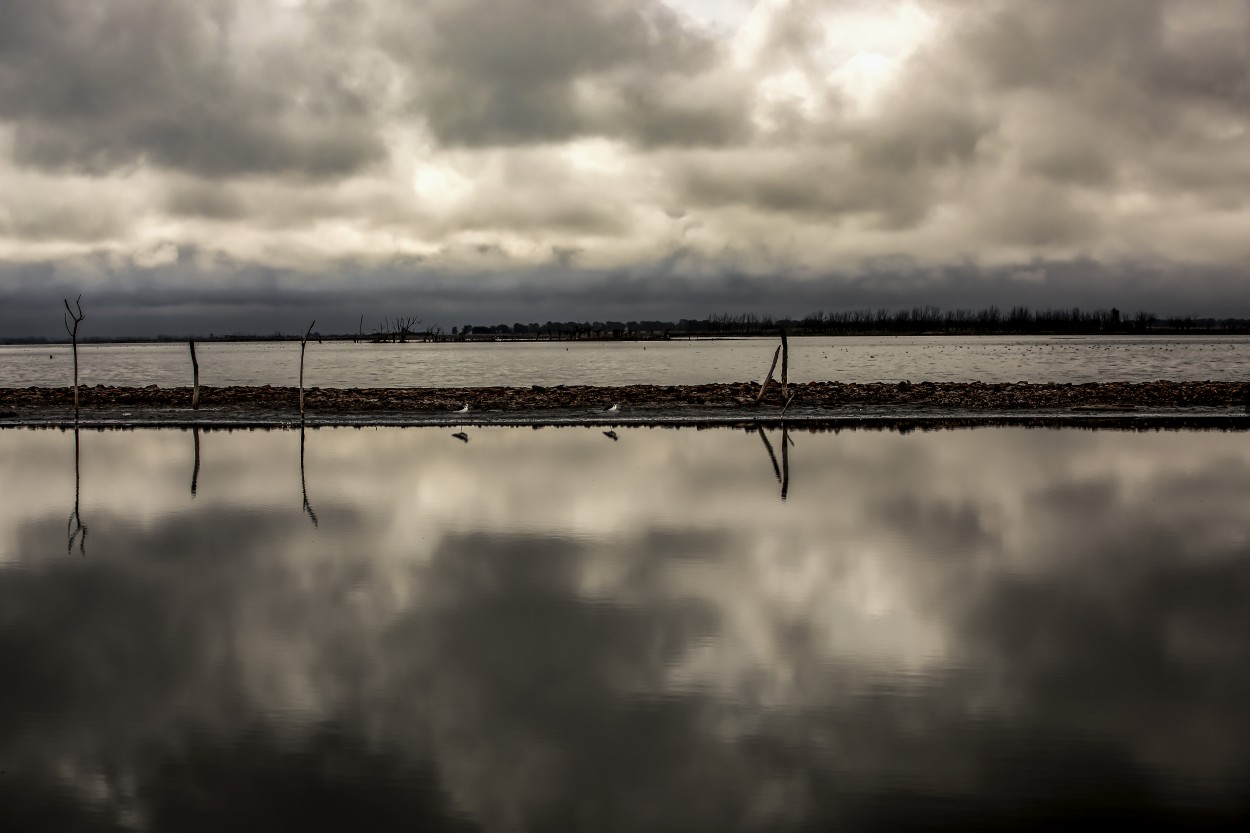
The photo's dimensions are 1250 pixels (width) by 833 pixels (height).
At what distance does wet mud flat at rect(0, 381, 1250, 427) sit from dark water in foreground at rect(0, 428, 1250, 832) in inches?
771

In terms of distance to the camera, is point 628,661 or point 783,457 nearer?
point 628,661

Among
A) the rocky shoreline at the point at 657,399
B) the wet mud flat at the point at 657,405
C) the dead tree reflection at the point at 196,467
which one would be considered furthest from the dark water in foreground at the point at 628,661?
the rocky shoreline at the point at 657,399

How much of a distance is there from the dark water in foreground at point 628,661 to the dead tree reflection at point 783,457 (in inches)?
60.2

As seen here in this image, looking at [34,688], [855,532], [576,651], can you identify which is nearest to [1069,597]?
[855,532]

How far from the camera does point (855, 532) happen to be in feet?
54.0

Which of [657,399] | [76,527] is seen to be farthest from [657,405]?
[76,527]

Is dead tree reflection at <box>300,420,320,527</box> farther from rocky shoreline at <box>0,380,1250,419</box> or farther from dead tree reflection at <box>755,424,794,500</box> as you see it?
rocky shoreline at <box>0,380,1250,419</box>

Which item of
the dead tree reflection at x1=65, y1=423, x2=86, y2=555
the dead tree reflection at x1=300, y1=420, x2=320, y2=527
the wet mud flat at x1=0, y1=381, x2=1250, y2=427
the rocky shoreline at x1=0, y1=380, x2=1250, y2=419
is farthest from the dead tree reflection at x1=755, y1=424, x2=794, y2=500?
the dead tree reflection at x1=65, y1=423, x2=86, y2=555

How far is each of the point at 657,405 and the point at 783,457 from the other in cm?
1817

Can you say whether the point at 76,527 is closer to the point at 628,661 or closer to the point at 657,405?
the point at 628,661

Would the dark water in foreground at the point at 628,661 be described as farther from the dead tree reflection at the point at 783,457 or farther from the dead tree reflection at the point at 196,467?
the dead tree reflection at the point at 196,467

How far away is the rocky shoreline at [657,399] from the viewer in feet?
143

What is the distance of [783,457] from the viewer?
27125 mm

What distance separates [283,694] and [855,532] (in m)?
10.4
